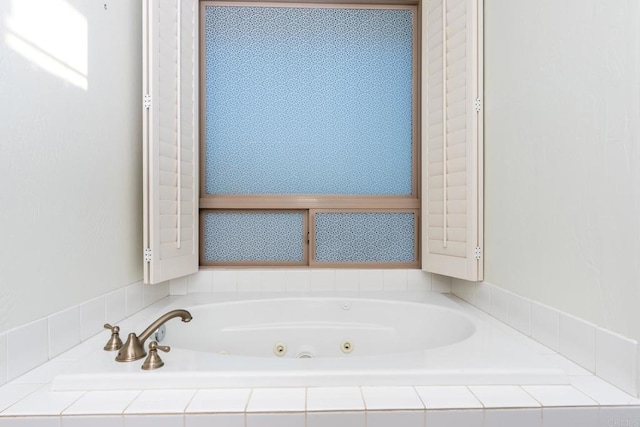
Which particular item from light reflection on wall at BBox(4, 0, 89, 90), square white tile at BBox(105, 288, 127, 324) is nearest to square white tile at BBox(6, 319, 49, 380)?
square white tile at BBox(105, 288, 127, 324)

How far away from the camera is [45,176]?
51.1 inches

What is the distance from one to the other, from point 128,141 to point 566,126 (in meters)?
1.66

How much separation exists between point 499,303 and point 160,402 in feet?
4.39

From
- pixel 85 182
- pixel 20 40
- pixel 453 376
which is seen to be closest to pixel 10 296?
pixel 85 182

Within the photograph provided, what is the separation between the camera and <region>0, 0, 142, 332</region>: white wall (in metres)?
1.17

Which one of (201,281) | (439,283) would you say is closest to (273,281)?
(201,281)

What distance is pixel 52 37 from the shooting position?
1344mm

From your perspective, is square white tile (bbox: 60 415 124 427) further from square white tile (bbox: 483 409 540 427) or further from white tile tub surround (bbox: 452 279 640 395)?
white tile tub surround (bbox: 452 279 640 395)

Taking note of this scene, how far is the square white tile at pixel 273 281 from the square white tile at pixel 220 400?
4.09ft

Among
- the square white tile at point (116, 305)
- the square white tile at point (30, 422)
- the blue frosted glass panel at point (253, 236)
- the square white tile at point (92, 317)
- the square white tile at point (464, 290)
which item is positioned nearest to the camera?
the square white tile at point (30, 422)

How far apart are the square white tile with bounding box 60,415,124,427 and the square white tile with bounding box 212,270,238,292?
137cm

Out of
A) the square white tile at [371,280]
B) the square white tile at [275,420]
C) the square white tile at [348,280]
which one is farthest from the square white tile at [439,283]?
the square white tile at [275,420]

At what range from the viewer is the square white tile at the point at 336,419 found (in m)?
0.99

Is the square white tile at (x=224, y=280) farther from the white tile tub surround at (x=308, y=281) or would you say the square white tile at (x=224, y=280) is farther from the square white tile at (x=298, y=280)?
the square white tile at (x=298, y=280)
